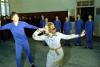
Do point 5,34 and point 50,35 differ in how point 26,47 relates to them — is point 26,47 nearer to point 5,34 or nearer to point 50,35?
point 50,35

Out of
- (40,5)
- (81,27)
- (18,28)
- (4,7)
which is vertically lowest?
(81,27)

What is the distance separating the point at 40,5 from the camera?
1780cm

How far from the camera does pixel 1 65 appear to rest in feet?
Result: 22.9

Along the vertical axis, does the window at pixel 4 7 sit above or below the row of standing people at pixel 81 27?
above

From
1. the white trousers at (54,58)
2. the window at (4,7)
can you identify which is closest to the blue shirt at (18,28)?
the white trousers at (54,58)

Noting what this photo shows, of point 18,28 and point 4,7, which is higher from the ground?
point 4,7

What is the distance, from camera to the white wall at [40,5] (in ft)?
54.1

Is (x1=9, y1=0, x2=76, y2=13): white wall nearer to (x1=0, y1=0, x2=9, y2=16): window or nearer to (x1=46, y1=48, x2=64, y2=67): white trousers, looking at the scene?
(x1=0, y1=0, x2=9, y2=16): window

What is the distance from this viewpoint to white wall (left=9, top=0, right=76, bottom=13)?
16.5 metres

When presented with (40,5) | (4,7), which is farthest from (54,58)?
(4,7)

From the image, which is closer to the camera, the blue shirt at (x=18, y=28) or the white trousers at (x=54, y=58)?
the white trousers at (x=54, y=58)

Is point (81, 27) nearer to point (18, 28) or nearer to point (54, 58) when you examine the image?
point (18, 28)

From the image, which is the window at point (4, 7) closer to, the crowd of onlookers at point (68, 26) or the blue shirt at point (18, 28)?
the crowd of onlookers at point (68, 26)

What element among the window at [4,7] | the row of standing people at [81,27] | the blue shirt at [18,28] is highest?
the window at [4,7]
